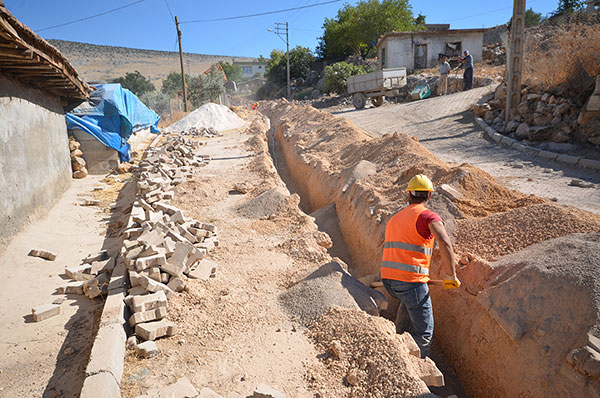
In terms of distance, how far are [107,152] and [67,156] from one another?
69.5 inches

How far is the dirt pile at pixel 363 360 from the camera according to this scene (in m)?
2.92

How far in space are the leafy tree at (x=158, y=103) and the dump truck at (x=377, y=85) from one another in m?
20.6

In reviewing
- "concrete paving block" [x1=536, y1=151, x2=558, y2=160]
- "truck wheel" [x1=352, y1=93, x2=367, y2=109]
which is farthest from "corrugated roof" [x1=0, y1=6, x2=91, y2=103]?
"truck wheel" [x1=352, y1=93, x2=367, y2=109]

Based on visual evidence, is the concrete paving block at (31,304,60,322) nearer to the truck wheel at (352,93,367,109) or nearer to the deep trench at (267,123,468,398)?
the deep trench at (267,123,468,398)

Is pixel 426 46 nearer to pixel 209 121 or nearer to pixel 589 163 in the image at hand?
pixel 209 121

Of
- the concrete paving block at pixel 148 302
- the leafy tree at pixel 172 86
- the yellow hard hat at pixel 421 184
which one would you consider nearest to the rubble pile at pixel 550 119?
the yellow hard hat at pixel 421 184

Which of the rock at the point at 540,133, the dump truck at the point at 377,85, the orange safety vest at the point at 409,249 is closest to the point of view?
the orange safety vest at the point at 409,249

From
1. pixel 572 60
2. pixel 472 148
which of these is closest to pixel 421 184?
pixel 472 148

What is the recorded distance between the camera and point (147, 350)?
3.38 meters

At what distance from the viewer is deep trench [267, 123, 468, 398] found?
367 centimetres

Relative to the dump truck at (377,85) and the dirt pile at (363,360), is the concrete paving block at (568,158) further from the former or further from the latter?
the dump truck at (377,85)

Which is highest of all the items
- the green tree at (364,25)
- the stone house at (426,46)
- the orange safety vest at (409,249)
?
the green tree at (364,25)

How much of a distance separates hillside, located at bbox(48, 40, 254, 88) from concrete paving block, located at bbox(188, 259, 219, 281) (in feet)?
190

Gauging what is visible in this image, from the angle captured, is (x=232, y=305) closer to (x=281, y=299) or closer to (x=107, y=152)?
(x=281, y=299)
